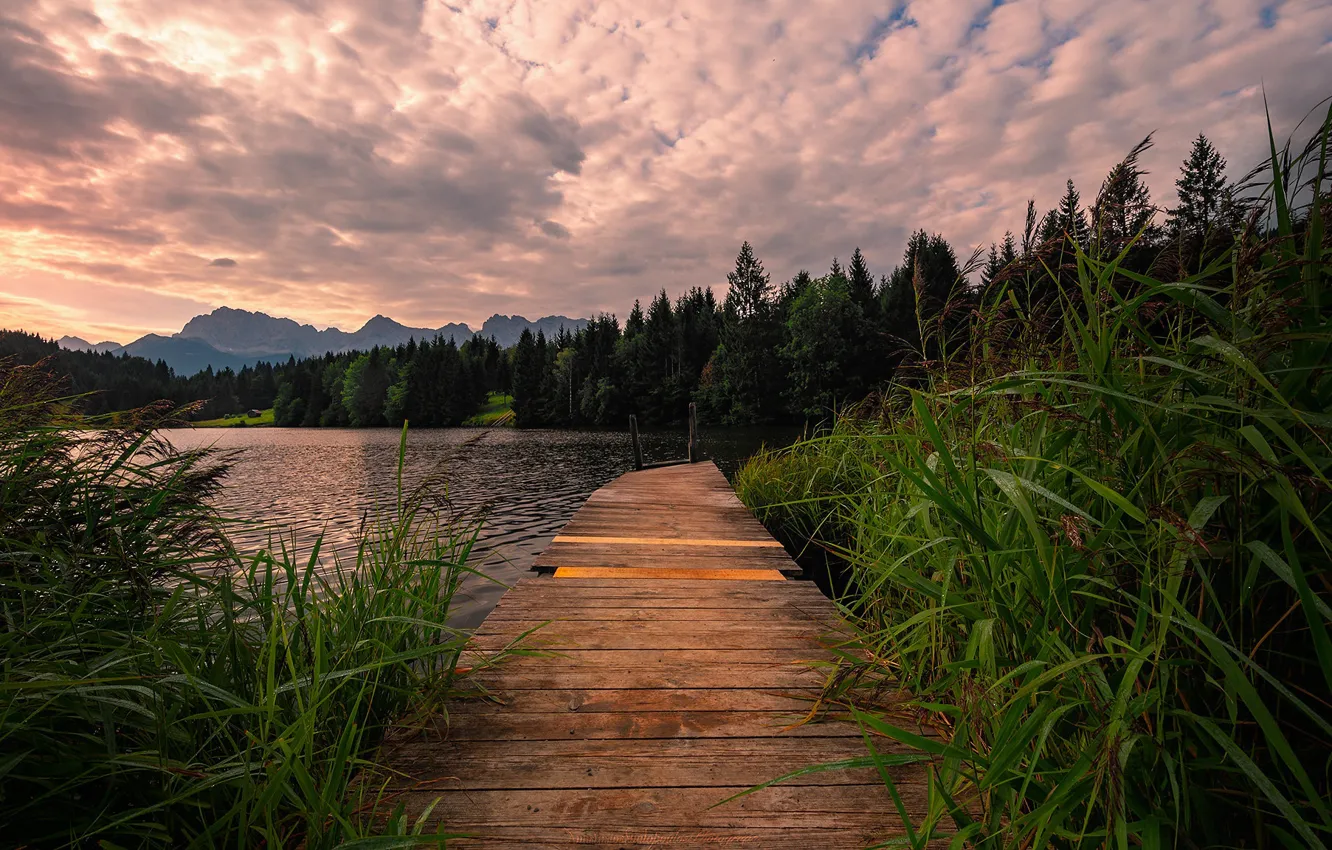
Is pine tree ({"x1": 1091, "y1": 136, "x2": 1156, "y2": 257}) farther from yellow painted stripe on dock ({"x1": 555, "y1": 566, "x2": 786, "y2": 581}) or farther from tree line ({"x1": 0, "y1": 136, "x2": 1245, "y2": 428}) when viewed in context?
tree line ({"x1": 0, "y1": 136, "x2": 1245, "y2": 428})

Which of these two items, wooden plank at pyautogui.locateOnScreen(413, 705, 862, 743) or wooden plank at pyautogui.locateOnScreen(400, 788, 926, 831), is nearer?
wooden plank at pyautogui.locateOnScreen(400, 788, 926, 831)

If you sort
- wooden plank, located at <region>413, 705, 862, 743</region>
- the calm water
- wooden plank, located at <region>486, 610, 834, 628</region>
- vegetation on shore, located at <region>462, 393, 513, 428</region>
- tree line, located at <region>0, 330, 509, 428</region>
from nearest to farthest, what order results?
wooden plank, located at <region>413, 705, 862, 743</region> < wooden plank, located at <region>486, 610, 834, 628</region> < the calm water < vegetation on shore, located at <region>462, 393, 513, 428</region> < tree line, located at <region>0, 330, 509, 428</region>

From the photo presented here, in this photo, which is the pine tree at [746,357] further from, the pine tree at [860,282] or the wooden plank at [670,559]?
the wooden plank at [670,559]

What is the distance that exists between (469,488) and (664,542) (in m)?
15.5

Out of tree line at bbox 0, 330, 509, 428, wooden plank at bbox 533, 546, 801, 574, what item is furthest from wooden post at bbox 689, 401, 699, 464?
tree line at bbox 0, 330, 509, 428

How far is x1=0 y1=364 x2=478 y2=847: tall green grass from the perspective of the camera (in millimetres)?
1155

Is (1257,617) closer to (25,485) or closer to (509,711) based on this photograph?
(509,711)

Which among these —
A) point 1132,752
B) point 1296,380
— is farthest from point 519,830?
point 1296,380

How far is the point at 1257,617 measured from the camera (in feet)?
3.50

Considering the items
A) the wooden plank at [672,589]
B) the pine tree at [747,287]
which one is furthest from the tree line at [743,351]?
the wooden plank at [672,589]

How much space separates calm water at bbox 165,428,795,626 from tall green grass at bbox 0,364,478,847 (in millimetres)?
719

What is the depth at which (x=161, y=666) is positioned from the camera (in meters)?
1.43

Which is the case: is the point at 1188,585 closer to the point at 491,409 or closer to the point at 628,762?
the point at 628,762

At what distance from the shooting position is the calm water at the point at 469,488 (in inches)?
323
